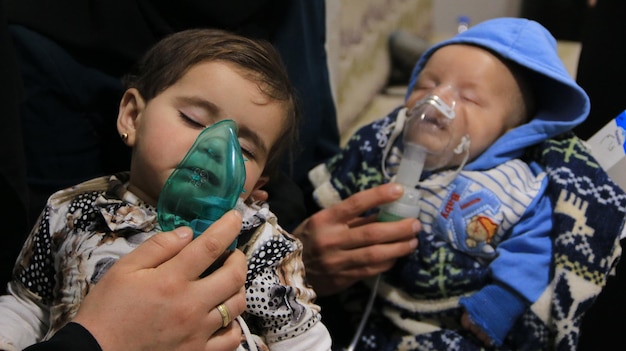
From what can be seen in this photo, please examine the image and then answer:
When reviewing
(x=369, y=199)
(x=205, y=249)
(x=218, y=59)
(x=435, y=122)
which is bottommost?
(x=369, y=199)

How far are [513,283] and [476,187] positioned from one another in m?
0.21

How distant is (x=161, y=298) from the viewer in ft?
2.63

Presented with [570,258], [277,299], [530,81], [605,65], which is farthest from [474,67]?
[277,299]

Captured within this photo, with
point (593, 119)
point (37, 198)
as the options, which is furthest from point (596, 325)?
point (37, 198)

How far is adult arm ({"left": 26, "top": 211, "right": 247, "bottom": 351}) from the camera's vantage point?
79 cm

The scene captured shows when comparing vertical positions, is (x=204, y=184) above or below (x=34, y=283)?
above

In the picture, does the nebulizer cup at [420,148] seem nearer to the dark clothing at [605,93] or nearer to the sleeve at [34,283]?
the dark clothing at [605,93]

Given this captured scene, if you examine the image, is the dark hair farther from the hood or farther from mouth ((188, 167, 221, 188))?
the hood

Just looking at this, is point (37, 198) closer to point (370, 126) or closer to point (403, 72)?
point (370, 126)

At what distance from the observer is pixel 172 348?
0.83m

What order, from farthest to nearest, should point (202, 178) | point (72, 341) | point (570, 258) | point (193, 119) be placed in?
point (570, 258) < point (193, 119) < point (202, 178) < point (72, 341)

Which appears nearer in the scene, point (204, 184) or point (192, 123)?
point (204, 184)

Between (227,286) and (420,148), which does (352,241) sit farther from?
(227,286)

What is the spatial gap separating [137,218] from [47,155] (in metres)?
0.32
